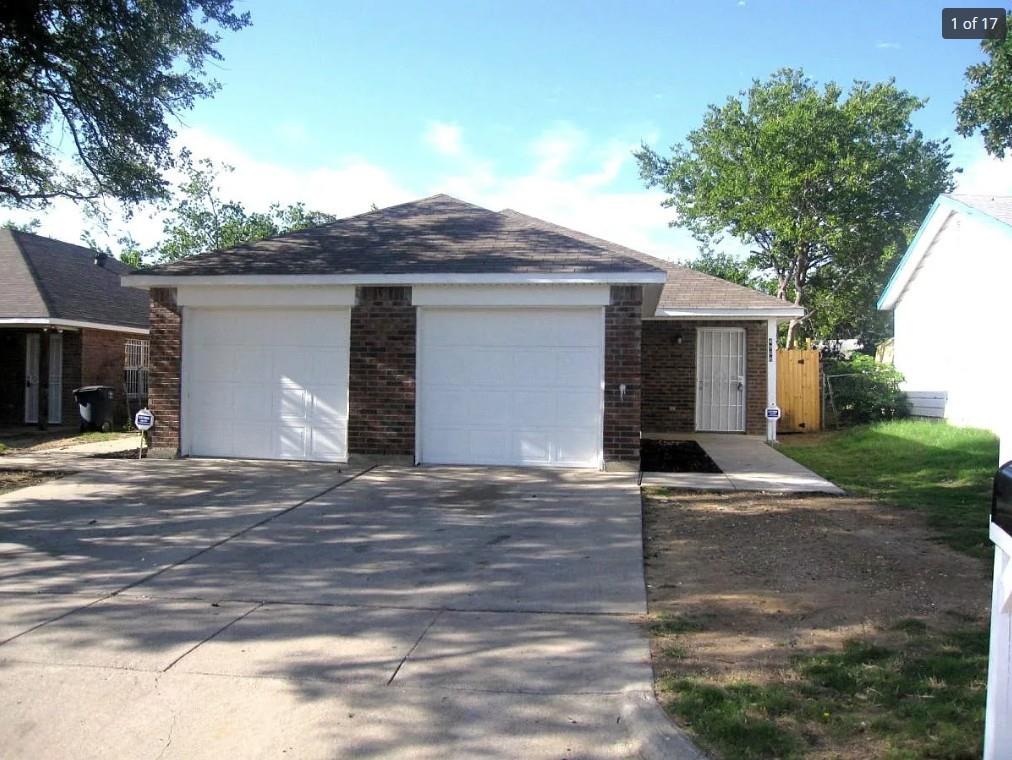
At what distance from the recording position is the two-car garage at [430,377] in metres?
10.7

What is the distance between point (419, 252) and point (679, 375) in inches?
289

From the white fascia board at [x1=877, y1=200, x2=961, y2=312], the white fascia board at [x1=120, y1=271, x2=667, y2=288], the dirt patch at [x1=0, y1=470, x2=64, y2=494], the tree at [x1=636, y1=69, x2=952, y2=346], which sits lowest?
the dirt patch at [x1=0, y1=470, x2=64, y2=494]

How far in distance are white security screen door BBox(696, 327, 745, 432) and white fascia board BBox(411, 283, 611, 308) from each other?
6.69 m

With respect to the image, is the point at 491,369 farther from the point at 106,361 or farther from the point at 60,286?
the point at 60,286

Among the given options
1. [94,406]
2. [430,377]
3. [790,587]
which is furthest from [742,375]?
[94,406]

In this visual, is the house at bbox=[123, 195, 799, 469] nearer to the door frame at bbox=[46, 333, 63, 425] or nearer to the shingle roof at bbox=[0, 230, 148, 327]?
the shingle roof at bbox=[0, 230, 148, 327]

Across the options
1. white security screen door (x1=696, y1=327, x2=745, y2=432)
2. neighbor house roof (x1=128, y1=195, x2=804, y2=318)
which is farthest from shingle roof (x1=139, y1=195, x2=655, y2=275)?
white security screen door (x1=696, y1=327, x2=745, y2=432)

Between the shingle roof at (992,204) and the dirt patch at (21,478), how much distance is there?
1589cm

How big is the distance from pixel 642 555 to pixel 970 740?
3275mm

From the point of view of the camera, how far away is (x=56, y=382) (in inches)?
711

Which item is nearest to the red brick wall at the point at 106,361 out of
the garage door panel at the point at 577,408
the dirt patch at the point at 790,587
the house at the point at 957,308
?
the garage door panel at the point at 577,408

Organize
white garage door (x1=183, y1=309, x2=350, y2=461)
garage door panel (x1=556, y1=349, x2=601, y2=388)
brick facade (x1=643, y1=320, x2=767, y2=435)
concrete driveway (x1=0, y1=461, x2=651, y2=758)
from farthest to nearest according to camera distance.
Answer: brick facade (x1=643, y1=320, x2=767, y2=435), white garage door (x1=183, y1=309, x2=350, y2=461), garage door panel (x1=556, y1=349, x2=601, y2=388), concrete driveway (x1=0, y1=461, x2=651, y2=758)

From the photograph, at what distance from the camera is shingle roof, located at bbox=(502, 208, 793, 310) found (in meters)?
16.0

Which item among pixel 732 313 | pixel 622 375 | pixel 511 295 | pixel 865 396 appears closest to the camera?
pixel 622 375
